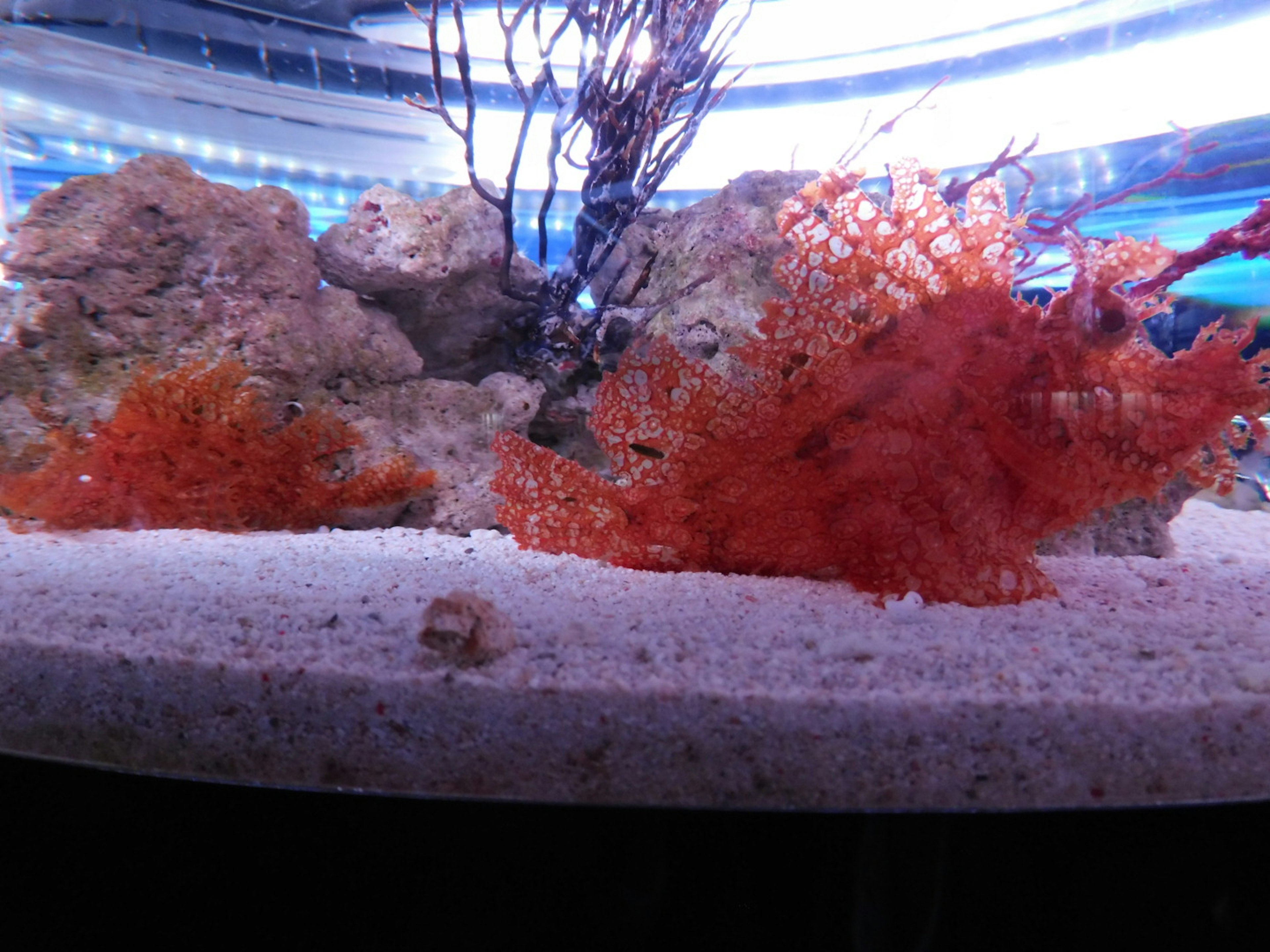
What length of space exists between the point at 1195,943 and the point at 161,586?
2.52 m

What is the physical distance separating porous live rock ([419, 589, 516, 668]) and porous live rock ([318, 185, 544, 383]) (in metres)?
2.37

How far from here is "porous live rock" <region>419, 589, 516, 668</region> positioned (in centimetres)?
140

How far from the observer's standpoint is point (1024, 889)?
1301 mm

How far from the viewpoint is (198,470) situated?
122 inches

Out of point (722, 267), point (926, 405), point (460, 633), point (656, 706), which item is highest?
point (722, 267)

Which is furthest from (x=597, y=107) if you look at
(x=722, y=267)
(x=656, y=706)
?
(x=656, y=706)

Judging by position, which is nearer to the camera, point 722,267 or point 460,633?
point 460,633

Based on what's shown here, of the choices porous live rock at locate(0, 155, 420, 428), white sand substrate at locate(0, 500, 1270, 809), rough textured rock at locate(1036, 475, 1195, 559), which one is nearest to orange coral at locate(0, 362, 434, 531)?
porous live rock at locate(0, 155, 420, 428)

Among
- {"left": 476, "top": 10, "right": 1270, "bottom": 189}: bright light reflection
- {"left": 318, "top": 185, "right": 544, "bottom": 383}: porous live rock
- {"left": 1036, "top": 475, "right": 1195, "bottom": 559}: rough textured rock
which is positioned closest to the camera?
{"left": 476, "top": 10, "right": 1270, "bottom": 189}: bright light reflection

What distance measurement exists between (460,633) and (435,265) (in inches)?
97.9

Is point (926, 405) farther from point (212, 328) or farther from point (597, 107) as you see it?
point (212, 328)

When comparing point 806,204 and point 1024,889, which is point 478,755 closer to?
point 1024,889

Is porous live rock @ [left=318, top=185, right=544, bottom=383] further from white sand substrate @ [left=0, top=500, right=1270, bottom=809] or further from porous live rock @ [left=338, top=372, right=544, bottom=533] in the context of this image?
white sand substrate @ [left=0, top=500, right=1270, bottom=809]

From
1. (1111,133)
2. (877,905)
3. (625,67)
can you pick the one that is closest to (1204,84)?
(1111,133)
